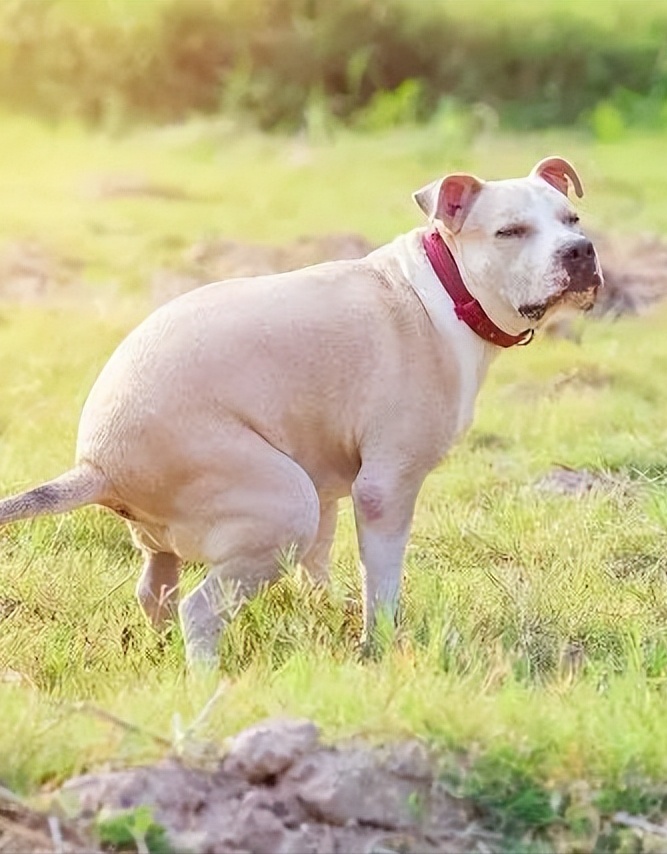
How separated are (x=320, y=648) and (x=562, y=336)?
539cm

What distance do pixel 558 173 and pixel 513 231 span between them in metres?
0.51

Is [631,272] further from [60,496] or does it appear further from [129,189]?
[60,496]

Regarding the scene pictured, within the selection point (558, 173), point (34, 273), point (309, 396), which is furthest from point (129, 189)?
point (309, 396)

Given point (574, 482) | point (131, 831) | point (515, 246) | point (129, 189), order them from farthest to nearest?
point (129, 189)
point (574, 482)
point (515, 246)
point (131, 831)

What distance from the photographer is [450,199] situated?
4812 mm

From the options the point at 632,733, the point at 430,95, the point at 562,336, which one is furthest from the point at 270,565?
the point at 430,95

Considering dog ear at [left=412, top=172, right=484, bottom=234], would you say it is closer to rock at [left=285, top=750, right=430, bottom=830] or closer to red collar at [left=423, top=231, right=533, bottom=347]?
red collar at [left=423, top=231, right=533, bottom=347]

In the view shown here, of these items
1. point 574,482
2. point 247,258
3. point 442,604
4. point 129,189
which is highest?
point 442,604

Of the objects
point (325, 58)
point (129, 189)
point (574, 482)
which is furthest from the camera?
point (325, 58)

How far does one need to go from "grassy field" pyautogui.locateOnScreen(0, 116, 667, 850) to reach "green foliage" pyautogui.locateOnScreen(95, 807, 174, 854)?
8.0 inches

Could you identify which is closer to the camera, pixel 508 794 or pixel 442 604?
pixel 508 794

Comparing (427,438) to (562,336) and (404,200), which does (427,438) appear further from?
(404,200)

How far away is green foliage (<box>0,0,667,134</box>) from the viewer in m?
16.0

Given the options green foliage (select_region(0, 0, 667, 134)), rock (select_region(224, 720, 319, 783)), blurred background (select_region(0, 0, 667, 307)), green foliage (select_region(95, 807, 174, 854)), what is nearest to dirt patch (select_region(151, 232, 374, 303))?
blurred background (select_region(0, 0, 667, 307))
